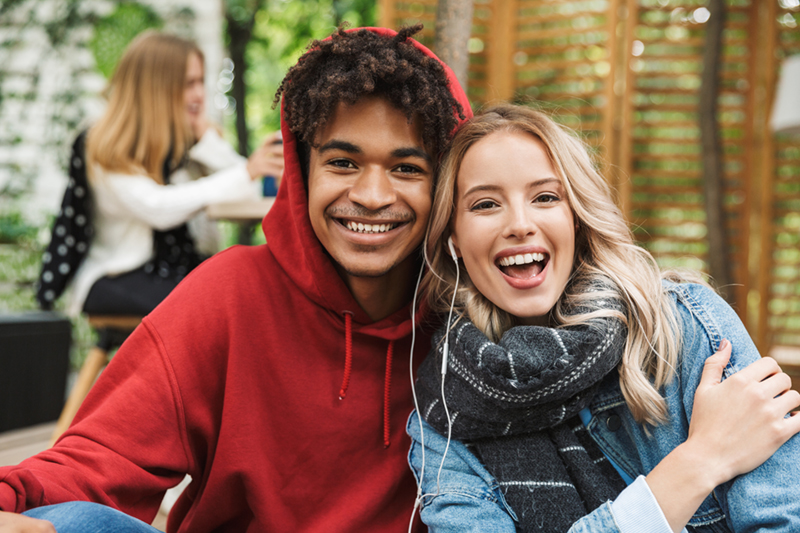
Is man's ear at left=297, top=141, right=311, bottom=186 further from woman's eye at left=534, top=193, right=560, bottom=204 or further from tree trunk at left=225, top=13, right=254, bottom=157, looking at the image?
tree trunk at left=225, top=13, right=254, bottom=157

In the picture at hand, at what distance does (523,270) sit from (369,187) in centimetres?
44

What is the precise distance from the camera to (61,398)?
3.67 metres

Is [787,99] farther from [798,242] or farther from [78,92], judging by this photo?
[78,92]

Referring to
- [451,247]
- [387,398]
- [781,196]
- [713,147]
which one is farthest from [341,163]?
[781,196]

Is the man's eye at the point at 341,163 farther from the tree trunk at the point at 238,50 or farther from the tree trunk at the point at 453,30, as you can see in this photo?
the tree trunk at the point at 238,50

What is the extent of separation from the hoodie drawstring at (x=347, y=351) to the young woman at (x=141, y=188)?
1.16m

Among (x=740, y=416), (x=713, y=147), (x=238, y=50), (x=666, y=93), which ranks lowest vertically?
(x=740, y=416)

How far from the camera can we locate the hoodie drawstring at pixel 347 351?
1.73 meters

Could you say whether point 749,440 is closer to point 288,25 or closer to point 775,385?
point 775,385

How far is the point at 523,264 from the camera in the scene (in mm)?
1665

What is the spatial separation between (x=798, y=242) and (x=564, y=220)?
147 inches

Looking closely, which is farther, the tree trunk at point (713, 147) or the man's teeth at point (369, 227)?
the tree trunk at point (713, 147)

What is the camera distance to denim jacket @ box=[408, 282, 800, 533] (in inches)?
51.9

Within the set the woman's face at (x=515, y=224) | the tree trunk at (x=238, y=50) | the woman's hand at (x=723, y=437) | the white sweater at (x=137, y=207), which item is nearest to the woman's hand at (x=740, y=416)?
the woman's hand at (x=723, y=437)
